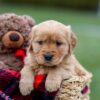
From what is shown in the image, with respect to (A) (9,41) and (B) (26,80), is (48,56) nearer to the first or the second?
(B) (26,80)

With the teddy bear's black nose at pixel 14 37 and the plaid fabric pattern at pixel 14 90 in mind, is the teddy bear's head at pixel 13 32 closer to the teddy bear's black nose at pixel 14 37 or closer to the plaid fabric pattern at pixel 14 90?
the teddy bear's black nose at pixel 14 37

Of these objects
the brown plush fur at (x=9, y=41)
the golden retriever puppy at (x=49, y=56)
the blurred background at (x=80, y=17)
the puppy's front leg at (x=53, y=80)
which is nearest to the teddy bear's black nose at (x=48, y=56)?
the golden retriever puppy at (x=49, y=56)

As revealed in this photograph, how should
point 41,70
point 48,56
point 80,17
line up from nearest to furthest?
point 48,56 → point 41,70 → point 80,17

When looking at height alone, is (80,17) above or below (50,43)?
below

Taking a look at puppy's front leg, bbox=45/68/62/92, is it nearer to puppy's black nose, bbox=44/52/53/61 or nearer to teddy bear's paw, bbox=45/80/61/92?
teddy bear's paw, bbox=45/80/61/92

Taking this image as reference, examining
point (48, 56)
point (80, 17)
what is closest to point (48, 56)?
point (48, 56)

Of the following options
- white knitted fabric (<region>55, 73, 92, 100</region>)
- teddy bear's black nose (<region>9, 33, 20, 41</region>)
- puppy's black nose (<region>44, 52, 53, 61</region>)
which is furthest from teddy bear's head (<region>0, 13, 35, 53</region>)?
white knitted fabric (<region>55, 73, 92, 100</region>)

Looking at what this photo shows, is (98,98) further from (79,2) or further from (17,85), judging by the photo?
(79,2)
